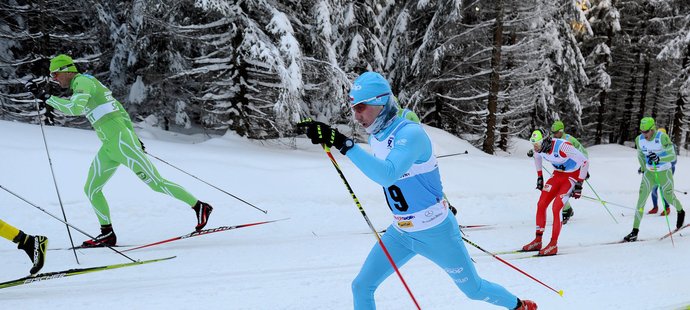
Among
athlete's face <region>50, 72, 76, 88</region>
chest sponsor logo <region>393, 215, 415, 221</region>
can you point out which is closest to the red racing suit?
chest sponsor logo <region>393, 215, 415, 221</region>

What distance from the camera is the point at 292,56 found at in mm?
10453

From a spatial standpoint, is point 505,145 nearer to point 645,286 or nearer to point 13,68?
point 645,286

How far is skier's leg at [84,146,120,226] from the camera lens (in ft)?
17.8

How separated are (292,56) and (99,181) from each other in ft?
Answer: 19.7

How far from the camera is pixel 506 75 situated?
15.9m

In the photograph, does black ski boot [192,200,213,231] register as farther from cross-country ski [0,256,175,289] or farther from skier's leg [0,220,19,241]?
skier's leg [0,220,19,241]

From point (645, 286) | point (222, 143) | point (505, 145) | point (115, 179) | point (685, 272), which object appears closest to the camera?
point (645, 286)

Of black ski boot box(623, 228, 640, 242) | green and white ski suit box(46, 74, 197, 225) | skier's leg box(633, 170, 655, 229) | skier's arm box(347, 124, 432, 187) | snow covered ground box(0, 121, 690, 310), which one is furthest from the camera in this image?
skier's leg box(633, 170, 655, 229)

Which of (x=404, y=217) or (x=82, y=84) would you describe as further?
(x=82, y=84)

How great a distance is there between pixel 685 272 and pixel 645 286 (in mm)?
1122

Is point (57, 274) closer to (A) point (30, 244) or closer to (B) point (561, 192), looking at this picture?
(A) point (30, 244)

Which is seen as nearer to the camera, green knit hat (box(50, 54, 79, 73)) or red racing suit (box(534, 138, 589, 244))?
green knit hat (box(50, 54, 79, 73))

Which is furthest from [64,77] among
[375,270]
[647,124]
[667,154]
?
[667,154]

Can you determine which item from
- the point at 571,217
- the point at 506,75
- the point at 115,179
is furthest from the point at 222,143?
the point at 506,75
